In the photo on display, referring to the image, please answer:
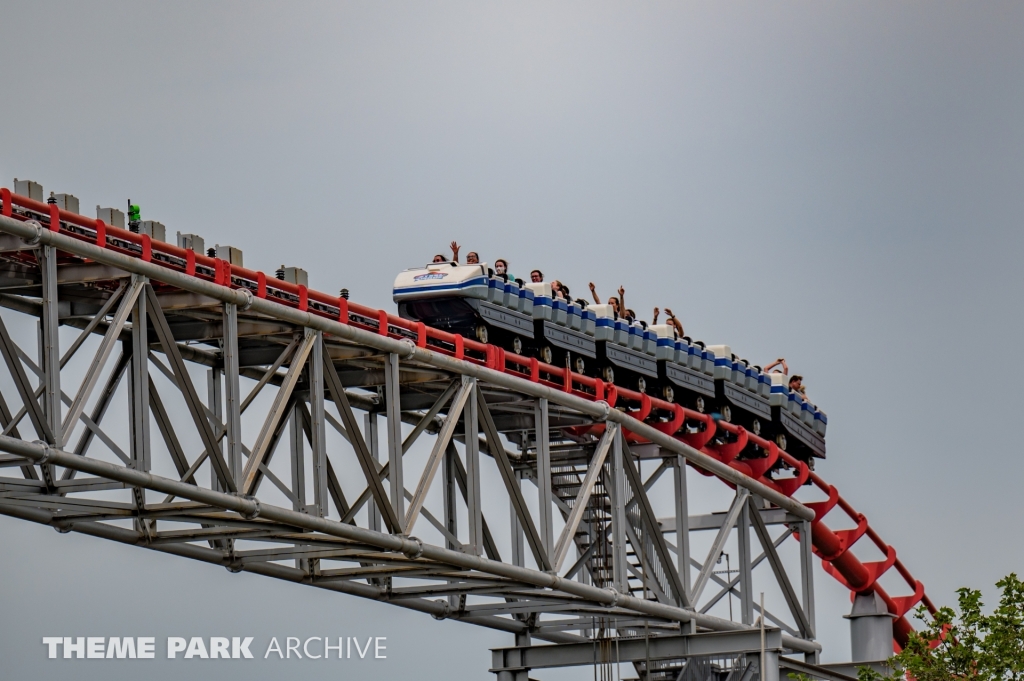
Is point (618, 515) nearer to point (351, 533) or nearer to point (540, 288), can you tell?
point (540, 288)

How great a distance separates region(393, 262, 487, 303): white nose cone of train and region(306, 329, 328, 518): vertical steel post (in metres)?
9.45

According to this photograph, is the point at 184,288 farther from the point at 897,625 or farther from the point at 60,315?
the point at 897,625

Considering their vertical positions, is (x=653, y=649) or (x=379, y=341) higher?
(x=379, y=341)

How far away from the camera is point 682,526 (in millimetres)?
42344

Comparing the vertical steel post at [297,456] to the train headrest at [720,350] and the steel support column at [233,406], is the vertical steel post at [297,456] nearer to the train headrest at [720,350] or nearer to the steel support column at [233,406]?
the steel support column at [233,406]

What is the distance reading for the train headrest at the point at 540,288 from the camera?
43688 mm

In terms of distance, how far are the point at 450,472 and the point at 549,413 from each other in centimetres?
293

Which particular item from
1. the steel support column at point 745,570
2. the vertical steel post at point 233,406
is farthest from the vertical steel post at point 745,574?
the vertical steel post at point 233,406

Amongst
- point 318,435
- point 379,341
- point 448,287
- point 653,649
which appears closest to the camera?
point 318,435

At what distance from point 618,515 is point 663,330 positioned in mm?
8686

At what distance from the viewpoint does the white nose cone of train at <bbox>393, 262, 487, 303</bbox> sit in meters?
41.4

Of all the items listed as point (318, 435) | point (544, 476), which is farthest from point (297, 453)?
point (544, 476)

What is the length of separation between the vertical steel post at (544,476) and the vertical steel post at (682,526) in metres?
5.07

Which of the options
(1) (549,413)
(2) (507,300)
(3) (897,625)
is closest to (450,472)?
(1) (549,413)
